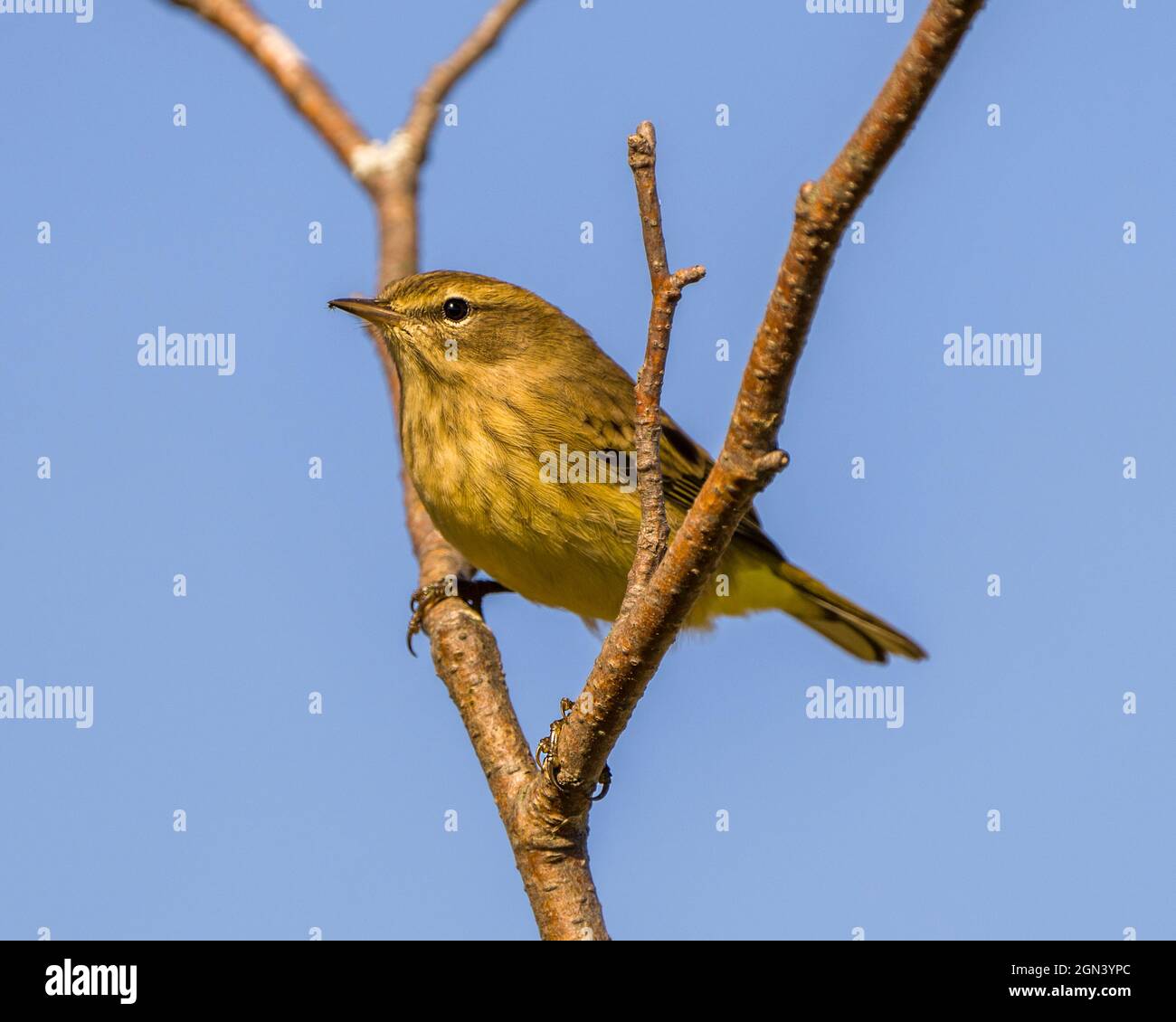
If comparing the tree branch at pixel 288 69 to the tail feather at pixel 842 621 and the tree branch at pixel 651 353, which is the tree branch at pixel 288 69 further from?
the tree branch at pixel 651 353

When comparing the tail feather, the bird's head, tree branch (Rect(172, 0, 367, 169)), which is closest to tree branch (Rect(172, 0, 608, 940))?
tree branch (Rect(172, 0, 367, 169))

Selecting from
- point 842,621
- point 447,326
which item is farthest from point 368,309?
point 842,621

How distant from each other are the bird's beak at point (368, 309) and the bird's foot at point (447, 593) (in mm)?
1266

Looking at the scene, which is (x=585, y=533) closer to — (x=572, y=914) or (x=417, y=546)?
(x=417, y=546)

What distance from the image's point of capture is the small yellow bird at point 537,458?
5859mm

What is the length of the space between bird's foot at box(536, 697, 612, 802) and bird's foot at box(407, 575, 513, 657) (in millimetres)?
1635

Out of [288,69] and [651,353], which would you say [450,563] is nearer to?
[288,69]

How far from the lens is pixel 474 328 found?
6578mm

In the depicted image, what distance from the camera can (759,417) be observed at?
2986mm

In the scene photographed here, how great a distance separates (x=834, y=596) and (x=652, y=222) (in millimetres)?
4428

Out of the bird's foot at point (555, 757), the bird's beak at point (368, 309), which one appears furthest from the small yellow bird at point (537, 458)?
the bird's foot at point (555, 757)

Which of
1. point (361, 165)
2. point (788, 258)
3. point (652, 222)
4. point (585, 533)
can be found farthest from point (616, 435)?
point (788, 258)

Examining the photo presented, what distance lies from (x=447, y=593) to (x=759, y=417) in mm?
3633

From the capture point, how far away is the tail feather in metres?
7.18
